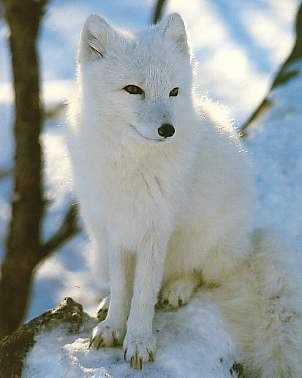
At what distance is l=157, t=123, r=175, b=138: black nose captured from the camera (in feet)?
7.47

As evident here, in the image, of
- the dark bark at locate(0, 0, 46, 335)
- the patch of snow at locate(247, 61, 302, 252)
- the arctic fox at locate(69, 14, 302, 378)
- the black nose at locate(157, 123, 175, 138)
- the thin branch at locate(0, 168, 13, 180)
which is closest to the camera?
the black nose at locate(157, 123, 175, 138)

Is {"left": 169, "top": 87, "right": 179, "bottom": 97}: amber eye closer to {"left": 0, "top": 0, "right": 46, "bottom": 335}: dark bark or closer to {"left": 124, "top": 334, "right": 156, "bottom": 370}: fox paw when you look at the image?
{"left": 124, "top": 334, "right": 156, "bottom": 370}: fox paw

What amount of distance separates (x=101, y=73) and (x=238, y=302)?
1.08 m

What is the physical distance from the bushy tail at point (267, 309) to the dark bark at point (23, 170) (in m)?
2.22

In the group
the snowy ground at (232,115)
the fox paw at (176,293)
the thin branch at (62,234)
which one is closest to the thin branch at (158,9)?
the snowy ground at (232,115)

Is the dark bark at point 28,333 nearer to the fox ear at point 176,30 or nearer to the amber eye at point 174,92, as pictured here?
the amber eye at point 174,92

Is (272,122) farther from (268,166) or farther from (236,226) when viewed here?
(236,226)

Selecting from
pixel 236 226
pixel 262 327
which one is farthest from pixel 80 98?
pixel 262 327

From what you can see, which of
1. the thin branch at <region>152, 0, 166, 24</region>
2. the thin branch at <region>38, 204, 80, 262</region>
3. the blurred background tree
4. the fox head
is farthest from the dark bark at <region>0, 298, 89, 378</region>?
the thin branch at <region>152, 0, 166, 24</region>

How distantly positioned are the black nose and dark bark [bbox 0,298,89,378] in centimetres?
95

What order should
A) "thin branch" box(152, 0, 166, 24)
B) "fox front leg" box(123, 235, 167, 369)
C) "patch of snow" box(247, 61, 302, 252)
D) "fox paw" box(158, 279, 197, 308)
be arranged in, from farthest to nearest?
1. "thin branch" box(152, 0, 166, 24)
2. "patch of snow" box(247, 61, 302, 252)
3. "fox paw" box(158, 279, 197, 308)
4. "fox front leg" box(123, 235, 167, 369)

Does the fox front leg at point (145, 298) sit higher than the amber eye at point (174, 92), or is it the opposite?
the amber eye at point (174, 92)

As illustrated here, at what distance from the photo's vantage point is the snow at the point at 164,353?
244 cm

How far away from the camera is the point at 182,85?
249 centimetres
